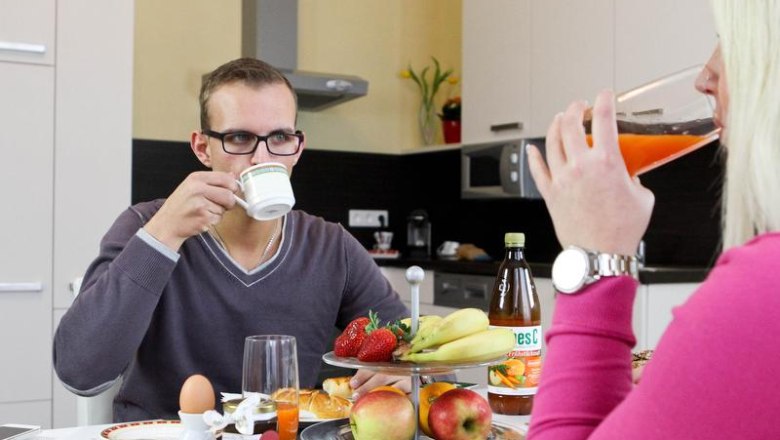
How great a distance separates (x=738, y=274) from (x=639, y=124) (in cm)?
35

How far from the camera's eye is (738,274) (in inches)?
26.3

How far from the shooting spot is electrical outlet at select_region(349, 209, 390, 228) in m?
4.56

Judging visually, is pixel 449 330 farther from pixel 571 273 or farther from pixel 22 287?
pixel 22 287

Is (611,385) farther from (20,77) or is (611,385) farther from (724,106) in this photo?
(20,77)

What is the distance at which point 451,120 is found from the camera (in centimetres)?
454

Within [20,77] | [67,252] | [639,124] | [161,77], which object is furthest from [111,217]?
[639,124]

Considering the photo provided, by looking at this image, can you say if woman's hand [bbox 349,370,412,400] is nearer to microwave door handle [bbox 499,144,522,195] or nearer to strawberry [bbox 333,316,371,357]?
strawberry [bbox 333,316,371,357]

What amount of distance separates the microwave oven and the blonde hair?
9.19 ft

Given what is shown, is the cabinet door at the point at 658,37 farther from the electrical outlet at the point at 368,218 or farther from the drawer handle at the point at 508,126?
the electrical outlet at the point at 368,218

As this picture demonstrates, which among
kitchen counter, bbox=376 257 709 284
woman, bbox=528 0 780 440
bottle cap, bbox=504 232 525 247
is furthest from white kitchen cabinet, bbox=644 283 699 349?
woman, bbox=528 0 780 440

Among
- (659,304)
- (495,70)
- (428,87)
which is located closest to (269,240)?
(659,304)

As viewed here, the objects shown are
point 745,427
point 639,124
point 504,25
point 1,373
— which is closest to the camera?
point 745,427

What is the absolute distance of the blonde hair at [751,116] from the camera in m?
0.75

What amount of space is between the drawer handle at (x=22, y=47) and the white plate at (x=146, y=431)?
2206mm
